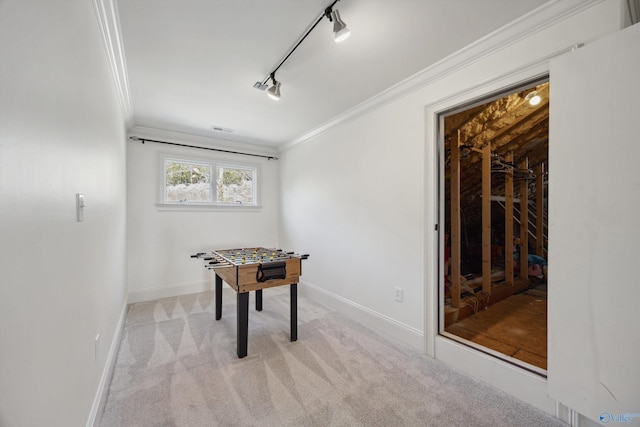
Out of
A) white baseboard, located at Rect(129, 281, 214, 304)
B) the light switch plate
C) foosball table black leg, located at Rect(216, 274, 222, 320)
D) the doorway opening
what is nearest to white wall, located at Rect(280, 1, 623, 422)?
the doorway opening

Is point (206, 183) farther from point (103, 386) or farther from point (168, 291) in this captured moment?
point (103, 386)

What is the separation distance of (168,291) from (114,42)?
312cm

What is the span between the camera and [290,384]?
1.85 meters

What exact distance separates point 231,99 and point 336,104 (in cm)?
114

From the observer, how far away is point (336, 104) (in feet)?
9.68

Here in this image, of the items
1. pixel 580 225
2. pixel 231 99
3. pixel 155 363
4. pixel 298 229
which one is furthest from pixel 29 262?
pixel 298 229

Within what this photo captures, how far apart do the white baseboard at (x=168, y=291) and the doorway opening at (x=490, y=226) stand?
3.35m

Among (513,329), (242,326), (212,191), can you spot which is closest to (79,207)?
(242,326)

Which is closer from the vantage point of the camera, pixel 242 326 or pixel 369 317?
pixel 242 326

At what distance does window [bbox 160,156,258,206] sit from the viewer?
391cm

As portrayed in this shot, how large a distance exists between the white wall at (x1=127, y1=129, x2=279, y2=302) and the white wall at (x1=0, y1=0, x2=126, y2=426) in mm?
2363

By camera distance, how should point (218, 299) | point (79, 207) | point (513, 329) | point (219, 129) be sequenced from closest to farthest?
point (79, 207) → point (513, 329) → point (218, 299) → point (219, 129)

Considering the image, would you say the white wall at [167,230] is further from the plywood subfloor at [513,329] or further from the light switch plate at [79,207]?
the plywood subfloor at [513,329]

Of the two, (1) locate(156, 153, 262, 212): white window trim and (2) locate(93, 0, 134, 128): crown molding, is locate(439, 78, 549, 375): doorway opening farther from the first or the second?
(1) locate(156, 153, 262, 212): white window trim
